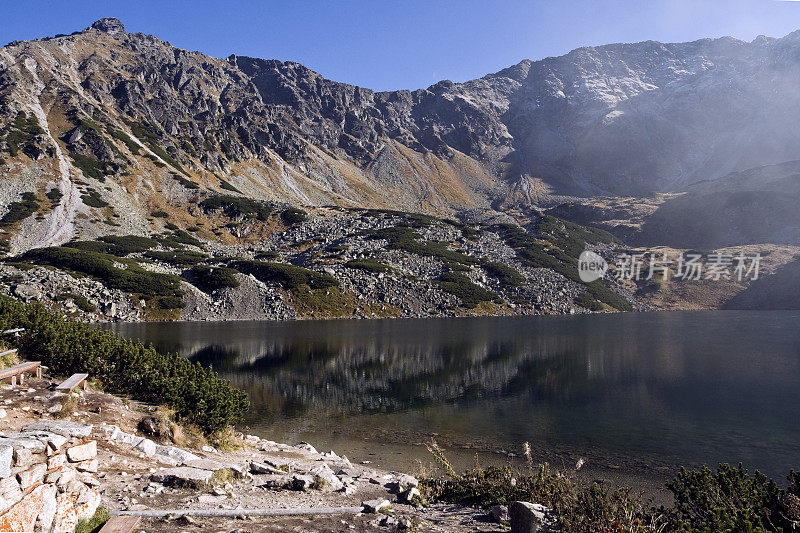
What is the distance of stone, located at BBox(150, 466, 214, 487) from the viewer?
368 inches

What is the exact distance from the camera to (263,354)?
4462 centimetres

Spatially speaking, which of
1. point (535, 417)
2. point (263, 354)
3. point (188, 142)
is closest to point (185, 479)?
point (535, 417)

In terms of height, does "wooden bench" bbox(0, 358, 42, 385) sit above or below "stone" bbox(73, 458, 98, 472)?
below

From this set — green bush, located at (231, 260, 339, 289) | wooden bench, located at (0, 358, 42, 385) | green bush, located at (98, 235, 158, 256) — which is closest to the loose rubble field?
wooden bench, located at (0, 358, 42, 385)

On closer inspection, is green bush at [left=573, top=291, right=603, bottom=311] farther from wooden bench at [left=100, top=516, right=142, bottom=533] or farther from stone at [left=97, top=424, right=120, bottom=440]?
wooden bench at [left=100, top=516, right=142, bottom=533]

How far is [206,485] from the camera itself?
9500 millimetres

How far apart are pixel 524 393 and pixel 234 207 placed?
111 metres

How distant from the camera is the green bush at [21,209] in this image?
92.1 m

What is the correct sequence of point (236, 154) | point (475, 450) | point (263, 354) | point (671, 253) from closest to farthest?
point (475, 450), point (263, 354), point (671, 253), point (236, 154)

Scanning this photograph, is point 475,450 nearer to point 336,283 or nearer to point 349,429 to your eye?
point 349,429

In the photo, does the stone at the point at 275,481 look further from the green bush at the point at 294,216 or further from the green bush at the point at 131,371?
the green bush at the point at 294,216

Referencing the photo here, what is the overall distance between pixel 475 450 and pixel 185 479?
46.2 ft

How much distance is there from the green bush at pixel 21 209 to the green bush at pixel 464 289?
Result: 286 feet

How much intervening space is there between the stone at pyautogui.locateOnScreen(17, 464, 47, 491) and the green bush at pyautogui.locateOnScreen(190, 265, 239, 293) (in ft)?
258
